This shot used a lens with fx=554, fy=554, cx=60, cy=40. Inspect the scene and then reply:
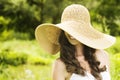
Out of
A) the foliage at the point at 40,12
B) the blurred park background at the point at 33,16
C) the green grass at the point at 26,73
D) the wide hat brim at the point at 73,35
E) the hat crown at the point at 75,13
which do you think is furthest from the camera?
the foliage at the point at 40,12

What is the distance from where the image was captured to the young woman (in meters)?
3.86

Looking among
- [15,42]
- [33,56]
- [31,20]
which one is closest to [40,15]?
[31,20]

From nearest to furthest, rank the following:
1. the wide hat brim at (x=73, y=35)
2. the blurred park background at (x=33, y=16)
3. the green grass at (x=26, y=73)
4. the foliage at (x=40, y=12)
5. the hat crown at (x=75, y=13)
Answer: the wide hat brim at (x=73, y=35)
the hat crown at (x=75, y=13)
the green grass at (x=26, y=73)
the blurred park background at (x=33, y=16)
the foliage at (x=40, y=12)

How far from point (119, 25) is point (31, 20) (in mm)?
2554

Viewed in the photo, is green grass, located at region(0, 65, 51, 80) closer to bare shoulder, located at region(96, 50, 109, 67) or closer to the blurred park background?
the blurred park background

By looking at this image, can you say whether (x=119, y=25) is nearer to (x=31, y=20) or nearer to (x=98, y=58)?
(x=31, y=20)

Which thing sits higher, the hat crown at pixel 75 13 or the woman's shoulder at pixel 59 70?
the hat crown at pixel 75 13

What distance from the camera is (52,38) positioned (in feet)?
13.3

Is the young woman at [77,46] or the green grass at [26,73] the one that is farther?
the green grass at [26,73]

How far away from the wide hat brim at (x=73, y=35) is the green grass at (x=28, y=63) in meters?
2.89

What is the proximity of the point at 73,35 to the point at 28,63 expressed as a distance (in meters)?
7.33

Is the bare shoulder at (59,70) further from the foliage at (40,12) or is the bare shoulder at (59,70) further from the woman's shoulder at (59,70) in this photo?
the foliage at (40,12)

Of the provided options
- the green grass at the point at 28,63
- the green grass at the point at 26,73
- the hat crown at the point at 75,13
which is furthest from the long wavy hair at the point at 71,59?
the green grass at the point at 26,73

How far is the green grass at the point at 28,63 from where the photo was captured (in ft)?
26.6
